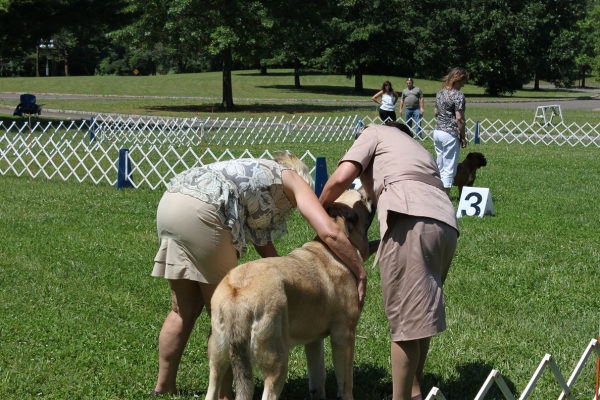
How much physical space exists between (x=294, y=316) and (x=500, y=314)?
9.23 ft

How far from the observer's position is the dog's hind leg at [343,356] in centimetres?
374

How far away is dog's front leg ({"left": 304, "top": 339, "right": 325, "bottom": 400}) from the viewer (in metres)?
4.14

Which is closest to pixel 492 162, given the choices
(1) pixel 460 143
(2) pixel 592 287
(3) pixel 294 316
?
(1) pixel 460 143

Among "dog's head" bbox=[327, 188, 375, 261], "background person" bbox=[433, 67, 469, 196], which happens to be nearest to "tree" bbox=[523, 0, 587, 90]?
"background person" bbox=[433, 67, 469, 196]

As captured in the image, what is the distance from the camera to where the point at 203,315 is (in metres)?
5.63

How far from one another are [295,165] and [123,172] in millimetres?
8500

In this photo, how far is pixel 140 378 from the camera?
4.48 meters

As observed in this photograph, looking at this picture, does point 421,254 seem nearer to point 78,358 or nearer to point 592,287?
point 78,358

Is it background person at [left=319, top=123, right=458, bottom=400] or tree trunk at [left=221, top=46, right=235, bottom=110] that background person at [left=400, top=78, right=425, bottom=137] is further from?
background person at [left=319, top=123, right=458, bottom=400]

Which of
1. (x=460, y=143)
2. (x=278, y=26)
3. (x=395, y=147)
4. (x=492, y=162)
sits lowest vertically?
(x=492, y=162)

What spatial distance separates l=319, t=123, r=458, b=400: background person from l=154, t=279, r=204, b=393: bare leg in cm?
92

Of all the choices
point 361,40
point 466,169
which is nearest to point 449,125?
point 466,169

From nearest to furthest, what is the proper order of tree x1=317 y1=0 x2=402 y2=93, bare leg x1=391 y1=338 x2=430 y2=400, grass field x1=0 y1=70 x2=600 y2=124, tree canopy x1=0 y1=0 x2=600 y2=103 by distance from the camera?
bare leg x1=391 y1=338 x2=430 y2=400 → tree canopy x1=0 y1=0 x2=600 y2=103 → grass field x1=0 y1=70 x2=600 y2=124 → tree x1=317 y1=0 x2=402 y2=93

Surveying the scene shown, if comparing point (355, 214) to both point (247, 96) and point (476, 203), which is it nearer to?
point (476, 203)
